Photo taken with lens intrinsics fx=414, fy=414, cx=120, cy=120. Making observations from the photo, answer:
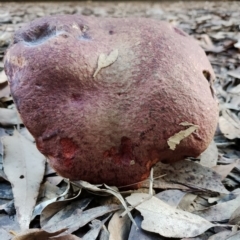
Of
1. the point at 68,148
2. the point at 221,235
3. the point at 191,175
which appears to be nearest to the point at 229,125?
the point at 191,175

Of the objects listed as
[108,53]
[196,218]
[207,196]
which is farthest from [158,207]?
[108,53]

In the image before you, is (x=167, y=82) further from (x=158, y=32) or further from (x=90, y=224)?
(x=90, y=224)

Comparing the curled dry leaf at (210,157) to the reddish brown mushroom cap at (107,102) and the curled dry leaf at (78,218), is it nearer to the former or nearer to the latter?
the reddish brown mushroom cap at (107,102)

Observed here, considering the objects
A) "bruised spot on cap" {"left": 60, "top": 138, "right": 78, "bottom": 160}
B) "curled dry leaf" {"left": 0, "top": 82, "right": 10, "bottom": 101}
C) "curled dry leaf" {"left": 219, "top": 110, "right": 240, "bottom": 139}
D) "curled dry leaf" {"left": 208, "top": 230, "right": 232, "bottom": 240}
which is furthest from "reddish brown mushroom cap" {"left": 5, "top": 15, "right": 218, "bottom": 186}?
"curled dry leaf" {"left": 0, "top": 82, "right": 10, "bottom": 101}

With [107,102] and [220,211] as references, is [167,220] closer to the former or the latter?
[220,211]

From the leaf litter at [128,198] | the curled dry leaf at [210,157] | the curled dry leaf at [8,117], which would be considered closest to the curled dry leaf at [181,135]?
the leaf litter at [128,198]

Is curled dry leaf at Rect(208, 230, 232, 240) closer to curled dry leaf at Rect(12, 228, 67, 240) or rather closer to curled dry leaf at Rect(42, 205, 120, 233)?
curled dry leaf at Rect(42, 205, 120, 233)
